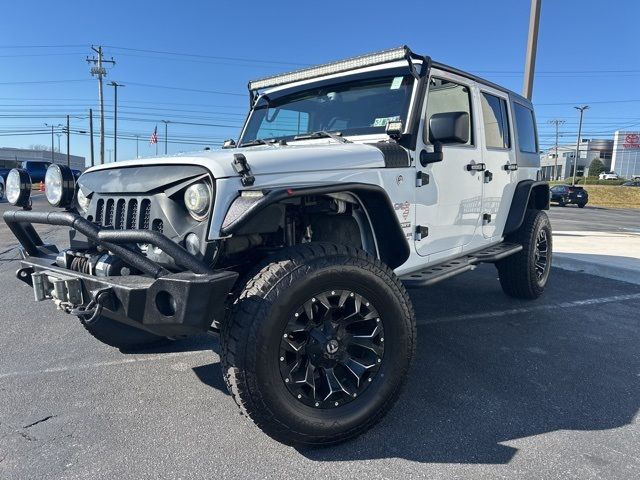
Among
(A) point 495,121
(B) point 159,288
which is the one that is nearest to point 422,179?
(A) point 495,121

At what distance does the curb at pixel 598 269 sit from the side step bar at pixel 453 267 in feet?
9.44

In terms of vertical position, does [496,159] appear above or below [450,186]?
above

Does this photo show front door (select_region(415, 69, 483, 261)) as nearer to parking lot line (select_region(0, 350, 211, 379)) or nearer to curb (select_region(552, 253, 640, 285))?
parking lot line (select_region(0, 350, 211, 379))

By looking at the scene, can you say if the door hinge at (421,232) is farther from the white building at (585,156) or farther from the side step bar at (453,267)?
the white building at (585,156)

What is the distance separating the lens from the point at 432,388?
3113 millimetres

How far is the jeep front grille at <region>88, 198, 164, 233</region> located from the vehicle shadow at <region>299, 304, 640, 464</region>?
143 centimetres

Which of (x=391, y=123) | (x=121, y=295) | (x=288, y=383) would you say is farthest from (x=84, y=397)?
(x=391, y=123)

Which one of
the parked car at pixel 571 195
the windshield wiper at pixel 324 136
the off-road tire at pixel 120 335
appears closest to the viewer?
the windshield wiper at pixel 324 136

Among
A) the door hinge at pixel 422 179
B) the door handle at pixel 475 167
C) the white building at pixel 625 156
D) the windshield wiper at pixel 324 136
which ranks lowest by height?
the door hinge at pixel 422 179

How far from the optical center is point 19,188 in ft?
9.95

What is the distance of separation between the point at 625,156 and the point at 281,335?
10240 cm

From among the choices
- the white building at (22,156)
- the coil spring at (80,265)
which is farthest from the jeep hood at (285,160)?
the white building at (22,156)

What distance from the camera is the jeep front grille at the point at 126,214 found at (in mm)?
2523

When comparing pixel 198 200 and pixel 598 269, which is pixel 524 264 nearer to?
pixel 598 269
